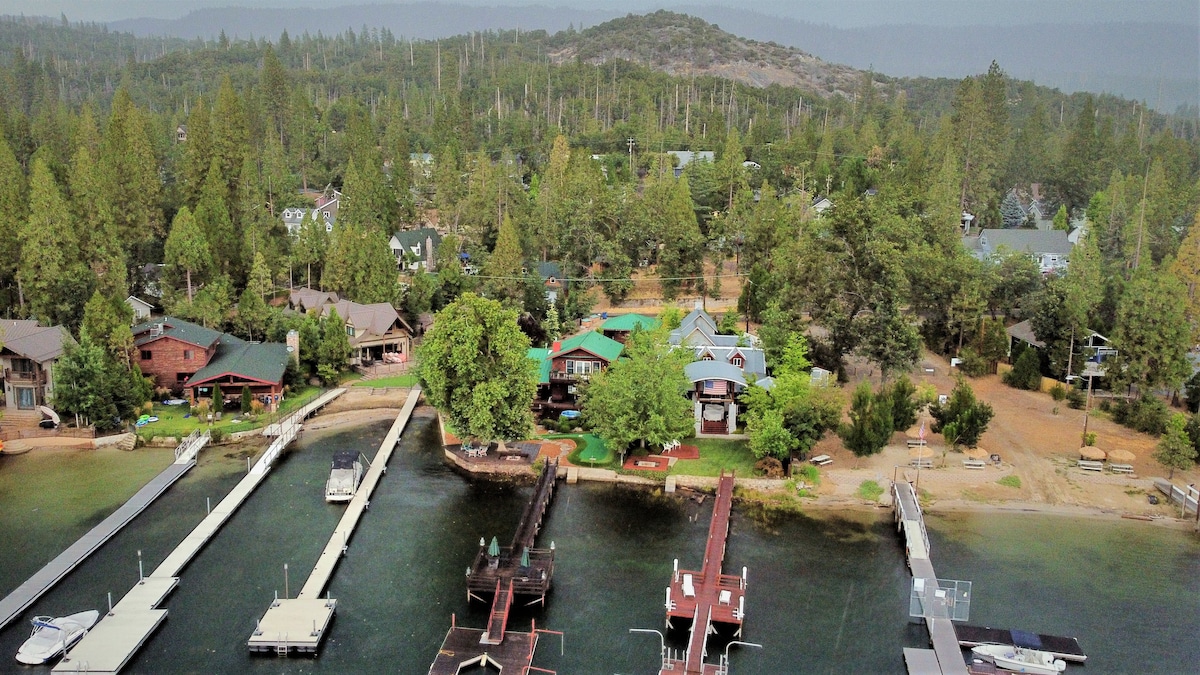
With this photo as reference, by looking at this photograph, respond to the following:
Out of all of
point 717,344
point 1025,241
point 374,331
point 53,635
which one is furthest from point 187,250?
point 1025,241

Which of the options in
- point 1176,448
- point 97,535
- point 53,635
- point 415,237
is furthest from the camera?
point 415,237

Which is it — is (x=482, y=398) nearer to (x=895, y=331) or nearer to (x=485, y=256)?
(x=895, y=331)

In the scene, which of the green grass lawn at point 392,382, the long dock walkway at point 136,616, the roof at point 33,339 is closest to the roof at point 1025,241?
the green grass lawn at point 392,382

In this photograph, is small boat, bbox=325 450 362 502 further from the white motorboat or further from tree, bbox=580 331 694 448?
the white motorboat

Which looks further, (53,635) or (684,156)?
(684,156)

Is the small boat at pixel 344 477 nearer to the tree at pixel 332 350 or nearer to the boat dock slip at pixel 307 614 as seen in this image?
the boat dock slip at pixel 307 614

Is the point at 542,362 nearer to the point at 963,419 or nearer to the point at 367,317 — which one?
the point at 367,317

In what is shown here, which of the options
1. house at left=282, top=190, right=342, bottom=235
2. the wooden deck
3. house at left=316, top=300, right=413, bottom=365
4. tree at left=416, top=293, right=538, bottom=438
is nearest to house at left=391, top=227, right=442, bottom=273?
house at left=282, top=190, right=342, bottom=235

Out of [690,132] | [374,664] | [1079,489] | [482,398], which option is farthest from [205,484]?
[690,132]
